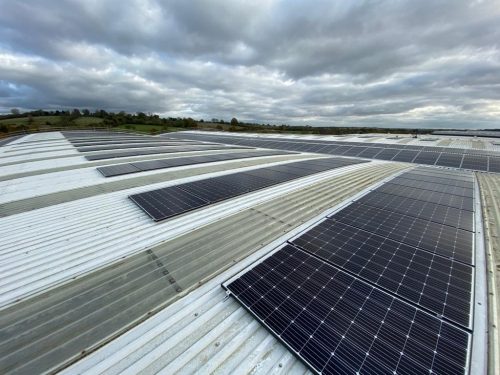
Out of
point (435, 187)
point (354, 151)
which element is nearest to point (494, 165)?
point (354, 151)

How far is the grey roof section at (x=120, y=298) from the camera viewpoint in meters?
4.20

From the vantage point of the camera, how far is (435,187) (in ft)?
47.9

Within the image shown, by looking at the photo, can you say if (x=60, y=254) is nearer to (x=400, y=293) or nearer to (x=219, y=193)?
(x=219, y=193)

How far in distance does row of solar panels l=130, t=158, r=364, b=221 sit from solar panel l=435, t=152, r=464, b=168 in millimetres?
18983

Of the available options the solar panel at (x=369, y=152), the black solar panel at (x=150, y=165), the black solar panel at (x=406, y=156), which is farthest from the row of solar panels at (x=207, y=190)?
the black solar panel at (x=406, y=156)

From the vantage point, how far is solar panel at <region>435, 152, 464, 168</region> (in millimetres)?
24475

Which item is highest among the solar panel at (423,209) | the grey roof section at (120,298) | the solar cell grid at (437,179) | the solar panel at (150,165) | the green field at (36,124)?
the solar panel at (423,209)

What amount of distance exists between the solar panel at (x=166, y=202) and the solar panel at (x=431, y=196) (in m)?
12.0

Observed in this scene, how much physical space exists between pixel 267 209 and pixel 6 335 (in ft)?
28.6

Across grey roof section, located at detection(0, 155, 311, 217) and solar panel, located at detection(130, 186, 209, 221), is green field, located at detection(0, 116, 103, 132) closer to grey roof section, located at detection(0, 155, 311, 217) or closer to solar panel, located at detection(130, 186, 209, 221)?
grey roof section, located at detection(0, 155, 311, 217)

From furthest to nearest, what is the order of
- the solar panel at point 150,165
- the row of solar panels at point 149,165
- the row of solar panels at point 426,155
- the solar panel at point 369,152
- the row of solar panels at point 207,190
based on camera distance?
the solar panel at point 369,152, the row of solar panels at point 426,155, the solar panel at point 150,165, the row of solar panels at point 149,165, the row of solar panels at point 207,190

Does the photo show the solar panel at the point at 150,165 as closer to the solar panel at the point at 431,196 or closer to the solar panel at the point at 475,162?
the solar panel at the point at 431,196

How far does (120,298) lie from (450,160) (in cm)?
3618

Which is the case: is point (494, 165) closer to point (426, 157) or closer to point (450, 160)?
point (450, 160)
